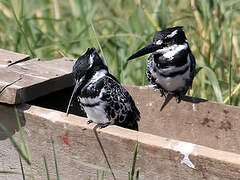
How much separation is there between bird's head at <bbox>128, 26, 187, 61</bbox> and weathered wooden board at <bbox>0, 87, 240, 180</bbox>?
0.93 ft

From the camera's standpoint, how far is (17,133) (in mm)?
2938

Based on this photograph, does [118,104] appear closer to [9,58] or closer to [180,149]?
[9,58]

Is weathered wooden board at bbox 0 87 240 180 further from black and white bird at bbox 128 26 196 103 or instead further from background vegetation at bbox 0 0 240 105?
background vegetation at bbox 0 0 240 105

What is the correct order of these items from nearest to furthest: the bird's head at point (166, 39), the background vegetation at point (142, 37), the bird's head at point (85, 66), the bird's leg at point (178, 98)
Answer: the bird's head at point (85, 66) → the bird's head at point (166, 39) → the bird's leg at point (178, 98) → the background vegetation at point (142, 37)

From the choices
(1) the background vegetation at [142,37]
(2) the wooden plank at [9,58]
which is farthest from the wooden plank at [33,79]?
(1) the background vegetation at [142,37]

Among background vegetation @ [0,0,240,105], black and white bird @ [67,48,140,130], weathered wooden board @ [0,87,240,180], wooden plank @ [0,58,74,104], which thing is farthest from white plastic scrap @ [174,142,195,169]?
background vegetation @ [0,0,240,105]

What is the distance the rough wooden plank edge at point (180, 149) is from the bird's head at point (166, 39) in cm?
68

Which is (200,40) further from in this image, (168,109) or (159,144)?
(159,144)

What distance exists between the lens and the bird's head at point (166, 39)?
3.25 metres

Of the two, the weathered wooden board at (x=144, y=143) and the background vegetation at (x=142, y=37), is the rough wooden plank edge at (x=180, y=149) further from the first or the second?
the background vegetation at (x=142, y=37)

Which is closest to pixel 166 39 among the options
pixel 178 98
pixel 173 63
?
pixel 173 63

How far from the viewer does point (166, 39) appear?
3.28 meters

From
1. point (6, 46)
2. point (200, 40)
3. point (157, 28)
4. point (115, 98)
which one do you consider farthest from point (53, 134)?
point (6, 46)

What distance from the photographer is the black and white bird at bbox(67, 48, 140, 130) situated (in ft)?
10.1
